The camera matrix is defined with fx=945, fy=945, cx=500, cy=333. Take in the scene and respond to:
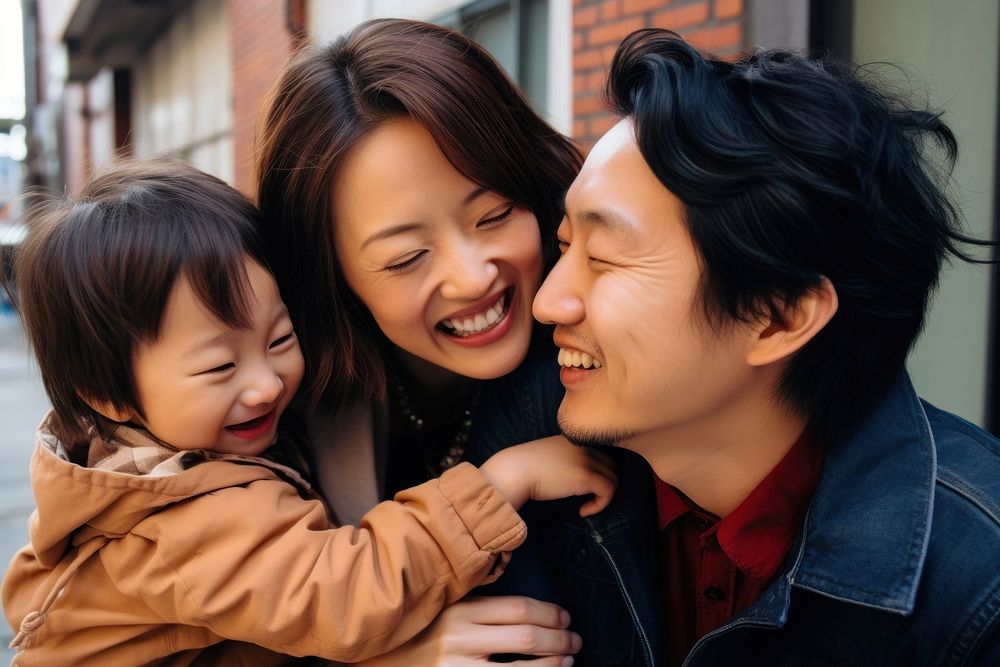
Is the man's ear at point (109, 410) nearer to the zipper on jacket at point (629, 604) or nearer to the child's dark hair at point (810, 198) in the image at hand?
the zipper on jacket at point (629, 604)

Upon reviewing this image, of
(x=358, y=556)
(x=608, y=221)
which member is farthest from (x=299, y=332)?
(x=608, y=221)

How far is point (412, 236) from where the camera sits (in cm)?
199

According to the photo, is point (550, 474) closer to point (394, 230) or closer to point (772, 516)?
point (772, 516)

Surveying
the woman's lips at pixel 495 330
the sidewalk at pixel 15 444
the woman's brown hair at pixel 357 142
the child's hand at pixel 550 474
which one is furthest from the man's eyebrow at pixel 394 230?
the sidewalk at pixel 15 444

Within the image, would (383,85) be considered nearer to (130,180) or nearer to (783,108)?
(130,180)

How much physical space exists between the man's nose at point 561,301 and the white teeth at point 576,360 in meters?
0.07

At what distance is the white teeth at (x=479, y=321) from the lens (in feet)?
6.90

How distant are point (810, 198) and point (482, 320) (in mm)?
780

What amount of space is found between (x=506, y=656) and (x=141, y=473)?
82 cm

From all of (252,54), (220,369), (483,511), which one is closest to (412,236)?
(220,369)

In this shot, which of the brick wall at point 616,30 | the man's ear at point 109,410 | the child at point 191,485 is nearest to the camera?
the child at point 191,485

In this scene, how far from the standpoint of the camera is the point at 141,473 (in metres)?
1.89

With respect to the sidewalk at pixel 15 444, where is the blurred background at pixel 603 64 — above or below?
above

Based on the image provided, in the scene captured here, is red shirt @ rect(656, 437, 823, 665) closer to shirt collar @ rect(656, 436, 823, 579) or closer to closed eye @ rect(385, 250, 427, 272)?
shirt collar @ rect(656, 436, 823, 579)
